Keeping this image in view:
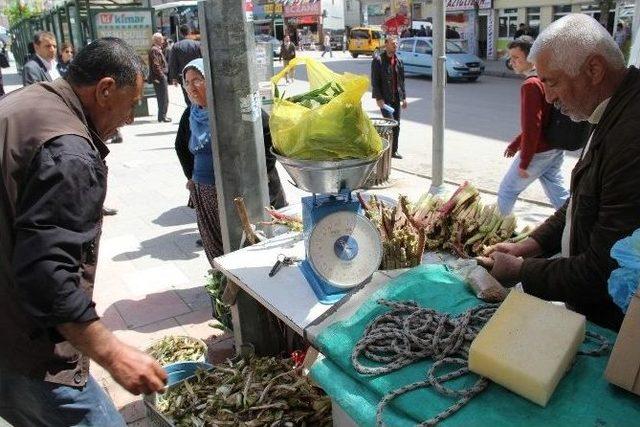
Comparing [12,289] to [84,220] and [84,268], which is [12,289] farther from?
[84,220]

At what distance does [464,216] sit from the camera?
3023 millimetres

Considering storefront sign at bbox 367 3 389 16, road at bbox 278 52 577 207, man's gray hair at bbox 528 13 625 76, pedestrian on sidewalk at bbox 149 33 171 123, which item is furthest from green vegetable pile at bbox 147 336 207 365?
storefront sign at bbox 367 3 389 16

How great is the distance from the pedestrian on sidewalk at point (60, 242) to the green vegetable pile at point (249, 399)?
68 cm

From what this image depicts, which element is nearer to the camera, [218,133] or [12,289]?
[12,289]

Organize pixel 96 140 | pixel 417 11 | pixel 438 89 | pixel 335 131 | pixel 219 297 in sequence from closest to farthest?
pixel 96 140 → pixel 335 131 → pixel 219 297 → pixel 438 89 → pixel 417 11

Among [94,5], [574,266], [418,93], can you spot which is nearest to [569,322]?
[574,266]

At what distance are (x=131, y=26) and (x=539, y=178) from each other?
11050mm

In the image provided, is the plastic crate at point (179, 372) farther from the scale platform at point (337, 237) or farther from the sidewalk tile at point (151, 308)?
the sidewalk tile at point (151, 308)

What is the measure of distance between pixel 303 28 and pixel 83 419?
45.2 metres

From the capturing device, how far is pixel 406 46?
21.7 meters

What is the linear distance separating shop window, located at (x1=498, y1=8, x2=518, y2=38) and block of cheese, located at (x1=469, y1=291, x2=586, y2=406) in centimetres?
2768

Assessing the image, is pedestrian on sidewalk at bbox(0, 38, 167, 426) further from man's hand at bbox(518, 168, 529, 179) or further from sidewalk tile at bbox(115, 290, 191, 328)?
man's hand at bbox(518, 168, 529, 179)

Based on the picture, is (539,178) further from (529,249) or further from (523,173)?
(529,249)

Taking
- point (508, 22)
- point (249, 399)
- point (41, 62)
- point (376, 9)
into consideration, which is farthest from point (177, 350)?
point (376, 9)
